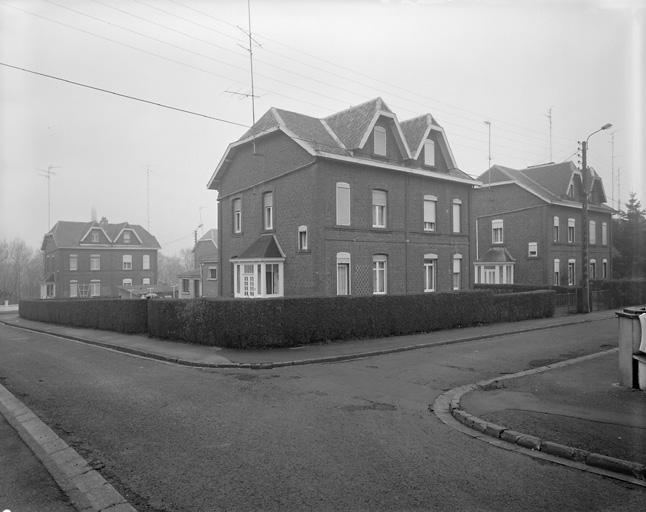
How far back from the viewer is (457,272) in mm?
27531

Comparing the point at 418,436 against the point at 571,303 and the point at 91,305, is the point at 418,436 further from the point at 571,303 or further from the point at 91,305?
the point at 571,303

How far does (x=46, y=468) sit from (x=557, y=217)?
1570 inches

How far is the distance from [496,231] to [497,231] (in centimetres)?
11

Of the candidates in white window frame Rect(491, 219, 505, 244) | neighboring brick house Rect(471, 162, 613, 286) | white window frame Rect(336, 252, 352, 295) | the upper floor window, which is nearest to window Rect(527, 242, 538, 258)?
neighboring brick house Rect(471, 162, 613, 286)

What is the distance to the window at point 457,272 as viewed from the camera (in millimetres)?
27261

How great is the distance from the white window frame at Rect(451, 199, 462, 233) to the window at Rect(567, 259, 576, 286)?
16.5 metres

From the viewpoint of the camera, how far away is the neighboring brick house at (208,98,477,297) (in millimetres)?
21469

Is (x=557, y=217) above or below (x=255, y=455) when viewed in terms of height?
above

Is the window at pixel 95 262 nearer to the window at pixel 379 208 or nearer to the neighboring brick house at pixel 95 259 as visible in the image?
the neighboring brick house at pixel 95 259

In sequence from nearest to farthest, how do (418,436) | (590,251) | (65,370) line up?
(418,436)
(65,370)
(590,251)

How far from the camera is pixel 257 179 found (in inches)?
989

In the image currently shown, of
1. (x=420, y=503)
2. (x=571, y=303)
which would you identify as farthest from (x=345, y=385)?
(x=571, y=303)

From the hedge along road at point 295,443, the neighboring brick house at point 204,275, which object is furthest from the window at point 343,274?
the hedge along road at point 295,443

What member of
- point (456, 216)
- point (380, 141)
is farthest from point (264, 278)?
point (456, 216)
